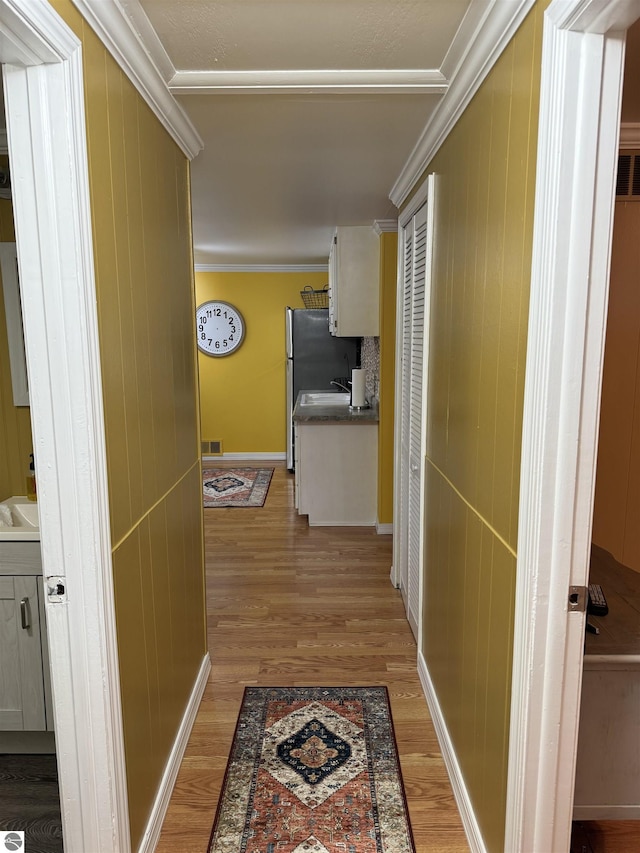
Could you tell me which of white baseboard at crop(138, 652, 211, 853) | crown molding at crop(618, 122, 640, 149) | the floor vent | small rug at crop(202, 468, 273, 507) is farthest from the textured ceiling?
the floor vent

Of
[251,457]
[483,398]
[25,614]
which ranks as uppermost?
[483,398]

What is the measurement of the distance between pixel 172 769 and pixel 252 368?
200 inches

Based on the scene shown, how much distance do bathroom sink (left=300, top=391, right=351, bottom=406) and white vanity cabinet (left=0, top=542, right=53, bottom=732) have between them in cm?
339

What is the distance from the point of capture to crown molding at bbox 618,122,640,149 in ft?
6.93

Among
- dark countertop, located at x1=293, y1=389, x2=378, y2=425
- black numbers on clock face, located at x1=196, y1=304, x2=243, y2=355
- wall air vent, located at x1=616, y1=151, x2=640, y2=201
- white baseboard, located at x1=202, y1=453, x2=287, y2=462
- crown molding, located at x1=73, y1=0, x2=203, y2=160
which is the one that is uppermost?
crown molding, located at x1=73, y1=0, x2=203, y2=160

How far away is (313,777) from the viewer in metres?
1.97

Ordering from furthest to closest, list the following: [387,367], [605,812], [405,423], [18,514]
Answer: [387,367] → [405,423] → [18,514] → [605,812]

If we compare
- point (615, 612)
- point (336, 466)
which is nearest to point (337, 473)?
point (336, 466)

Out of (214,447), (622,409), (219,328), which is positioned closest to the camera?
(622,409)

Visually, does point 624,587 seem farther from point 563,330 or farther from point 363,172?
point 363,172

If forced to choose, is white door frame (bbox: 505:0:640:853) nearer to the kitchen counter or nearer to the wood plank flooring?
the wood plank flooring

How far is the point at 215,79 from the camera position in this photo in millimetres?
1728

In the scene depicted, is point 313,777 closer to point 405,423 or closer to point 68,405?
point 68,405

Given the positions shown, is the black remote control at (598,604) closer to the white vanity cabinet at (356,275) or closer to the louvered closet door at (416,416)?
the louvered closet door at (416,416)
